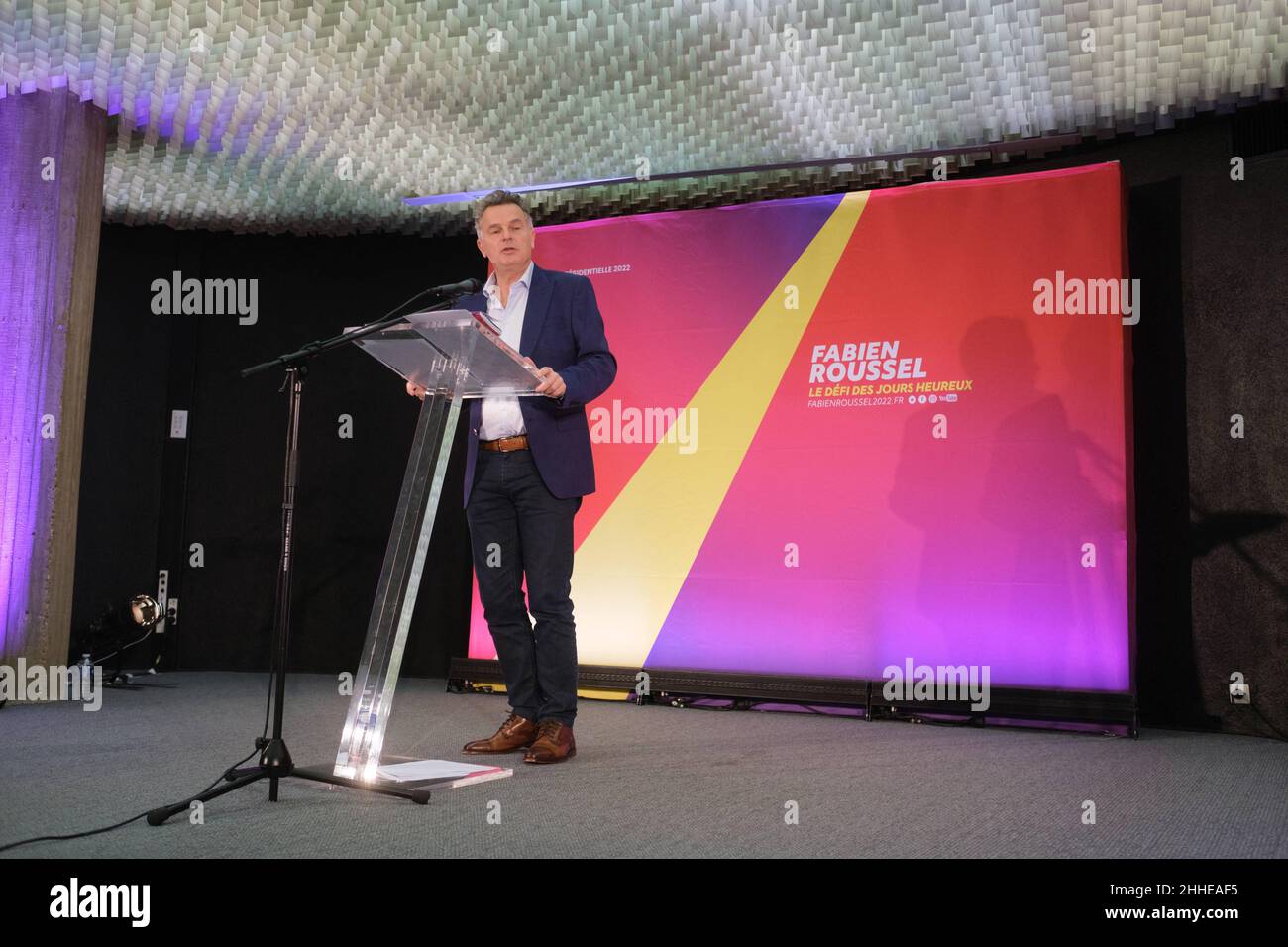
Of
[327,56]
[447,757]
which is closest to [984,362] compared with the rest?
[447,757]

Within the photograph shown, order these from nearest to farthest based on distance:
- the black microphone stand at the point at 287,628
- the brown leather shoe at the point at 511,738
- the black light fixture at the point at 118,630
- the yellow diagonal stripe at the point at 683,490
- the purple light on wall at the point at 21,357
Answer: the black microphone stand at the point at 287,628 → the brown leather shoe at the point at 511,738 → the purple light on wall at the point at 21,357 → the yellow diagonal stripe at the point at 683,490 → the black light fixture at the point at 118,630

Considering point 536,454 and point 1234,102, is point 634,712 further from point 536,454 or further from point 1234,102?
point 1234,102

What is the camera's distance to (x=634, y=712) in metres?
4.76

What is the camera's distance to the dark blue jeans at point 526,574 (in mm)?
3217

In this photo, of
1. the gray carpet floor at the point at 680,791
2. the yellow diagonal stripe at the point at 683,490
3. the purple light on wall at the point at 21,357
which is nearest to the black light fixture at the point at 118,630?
the purple light on wall at the point at 21,357

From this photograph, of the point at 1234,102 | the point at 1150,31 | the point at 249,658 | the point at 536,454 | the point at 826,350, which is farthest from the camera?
the point at 249,658

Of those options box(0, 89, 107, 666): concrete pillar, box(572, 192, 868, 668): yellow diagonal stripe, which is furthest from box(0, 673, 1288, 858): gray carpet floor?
box(572, 192, 868, 668): yellow diagonal stripe

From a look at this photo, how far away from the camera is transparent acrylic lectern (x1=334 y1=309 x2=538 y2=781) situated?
2.56 meters

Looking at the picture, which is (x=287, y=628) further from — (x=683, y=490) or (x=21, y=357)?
(x=21, y=357)

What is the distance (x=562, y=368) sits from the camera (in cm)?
324

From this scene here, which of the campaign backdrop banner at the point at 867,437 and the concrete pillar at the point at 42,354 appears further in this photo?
the concrete pillar at the point at 42,354

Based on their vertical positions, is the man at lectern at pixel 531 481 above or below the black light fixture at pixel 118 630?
above

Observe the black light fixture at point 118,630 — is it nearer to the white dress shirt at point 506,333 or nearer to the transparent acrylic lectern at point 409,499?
the white dress shirt at point 506,333

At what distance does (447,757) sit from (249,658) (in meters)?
3.58
